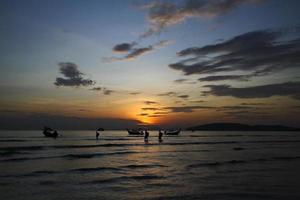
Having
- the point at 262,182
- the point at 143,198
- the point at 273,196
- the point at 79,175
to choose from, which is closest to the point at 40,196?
the point at 143,198

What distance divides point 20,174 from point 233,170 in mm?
15532

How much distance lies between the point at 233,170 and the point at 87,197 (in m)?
13.3

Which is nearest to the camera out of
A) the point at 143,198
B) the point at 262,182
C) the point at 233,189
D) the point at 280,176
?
the point at 143,198

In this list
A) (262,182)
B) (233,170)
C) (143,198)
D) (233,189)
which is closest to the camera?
(143,198)

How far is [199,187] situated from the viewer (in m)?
17.0

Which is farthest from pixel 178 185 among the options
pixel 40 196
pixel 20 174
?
pixel 20 174

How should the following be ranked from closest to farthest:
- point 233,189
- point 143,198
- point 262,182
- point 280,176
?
point 143,198
point 233,189
point 262,182
point 280,176

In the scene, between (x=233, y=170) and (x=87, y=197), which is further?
(x=233, y=170)

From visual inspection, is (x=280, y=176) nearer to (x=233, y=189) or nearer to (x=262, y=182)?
(x=262, y=182)

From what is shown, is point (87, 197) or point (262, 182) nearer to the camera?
point (87, 197)

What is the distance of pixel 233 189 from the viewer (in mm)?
16500

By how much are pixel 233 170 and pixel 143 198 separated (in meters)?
11.8

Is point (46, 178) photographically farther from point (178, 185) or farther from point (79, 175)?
point (178, 185)

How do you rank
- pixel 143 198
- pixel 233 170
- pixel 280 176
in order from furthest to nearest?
pixel 233 170, pixel 280 176, pixel 143 198
